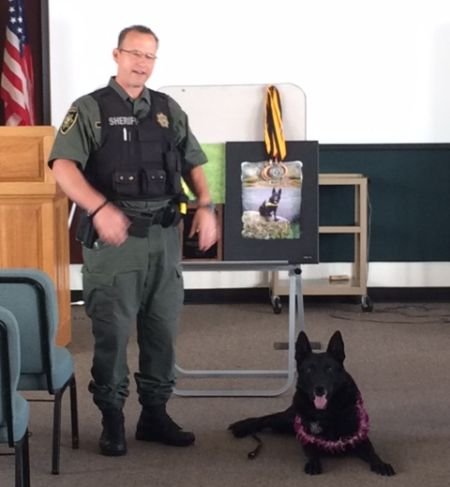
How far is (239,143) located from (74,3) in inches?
98.4

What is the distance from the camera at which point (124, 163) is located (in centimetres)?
357

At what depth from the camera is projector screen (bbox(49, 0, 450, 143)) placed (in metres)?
6.52

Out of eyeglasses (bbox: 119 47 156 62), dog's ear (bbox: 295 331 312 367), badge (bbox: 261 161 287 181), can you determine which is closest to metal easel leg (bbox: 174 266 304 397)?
badge (bbox: 261 161 287 181)

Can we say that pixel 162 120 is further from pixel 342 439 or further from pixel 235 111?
pixel 342 439

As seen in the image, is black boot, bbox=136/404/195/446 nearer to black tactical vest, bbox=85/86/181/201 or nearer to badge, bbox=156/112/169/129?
black tactical vest, bbox=85/86/181/201

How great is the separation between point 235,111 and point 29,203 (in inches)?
47.1

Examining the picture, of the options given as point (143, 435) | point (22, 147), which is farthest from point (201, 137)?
point (143, 435)

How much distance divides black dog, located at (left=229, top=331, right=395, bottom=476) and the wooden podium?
Answer: 6.26 ft

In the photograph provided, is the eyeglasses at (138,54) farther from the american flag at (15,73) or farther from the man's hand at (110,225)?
the american flag at (15,73)

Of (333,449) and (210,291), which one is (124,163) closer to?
(333,449)

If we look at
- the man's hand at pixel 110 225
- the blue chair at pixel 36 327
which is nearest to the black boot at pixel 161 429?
the blue chair at pixel 36 327

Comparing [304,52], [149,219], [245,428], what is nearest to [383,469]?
[245,428]

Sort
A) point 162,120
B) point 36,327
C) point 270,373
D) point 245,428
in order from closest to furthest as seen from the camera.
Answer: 1. point 36,327
2. point 162,120
3. point 245,428
4. point 270,373

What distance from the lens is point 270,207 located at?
14.8 ft
